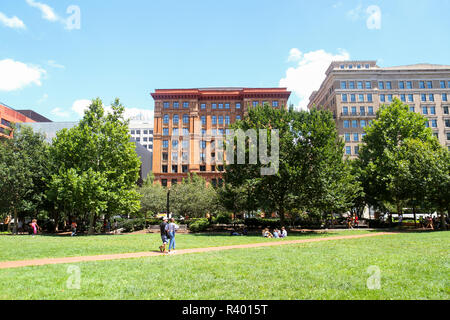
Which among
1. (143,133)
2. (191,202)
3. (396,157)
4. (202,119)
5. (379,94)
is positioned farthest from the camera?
(143,133)

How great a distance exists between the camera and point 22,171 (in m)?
31.2

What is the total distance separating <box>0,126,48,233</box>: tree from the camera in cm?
3066

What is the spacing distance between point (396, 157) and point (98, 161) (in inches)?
1239

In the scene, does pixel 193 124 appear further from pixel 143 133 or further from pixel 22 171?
pixel 143 133

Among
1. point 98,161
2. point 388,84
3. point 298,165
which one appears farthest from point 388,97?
point 98,161

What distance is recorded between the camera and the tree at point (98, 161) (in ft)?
88.3

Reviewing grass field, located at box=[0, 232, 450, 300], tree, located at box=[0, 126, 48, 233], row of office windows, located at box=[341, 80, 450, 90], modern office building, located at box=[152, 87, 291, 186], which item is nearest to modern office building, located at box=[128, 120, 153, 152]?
modern office building, located at box=[152, 87, 291, 186]

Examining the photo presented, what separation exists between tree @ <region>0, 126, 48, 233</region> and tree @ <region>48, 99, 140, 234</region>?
340 centimetres

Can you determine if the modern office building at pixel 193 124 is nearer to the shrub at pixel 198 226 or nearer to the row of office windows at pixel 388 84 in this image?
the row of office windows at pixel 388 84

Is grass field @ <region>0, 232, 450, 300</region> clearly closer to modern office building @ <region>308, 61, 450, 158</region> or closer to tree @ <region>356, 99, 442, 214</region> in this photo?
tree @ <region>356, 99, 442, 214</region>

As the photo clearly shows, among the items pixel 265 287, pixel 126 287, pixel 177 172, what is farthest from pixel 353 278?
pixel 177 172

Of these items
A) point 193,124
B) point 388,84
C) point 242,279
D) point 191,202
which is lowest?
point 242,279

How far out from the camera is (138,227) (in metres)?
33.7
